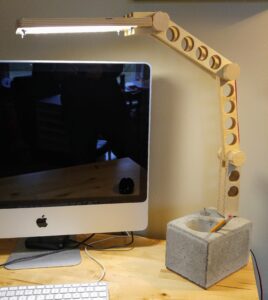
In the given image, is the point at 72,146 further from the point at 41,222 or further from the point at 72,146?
the point at 41,222

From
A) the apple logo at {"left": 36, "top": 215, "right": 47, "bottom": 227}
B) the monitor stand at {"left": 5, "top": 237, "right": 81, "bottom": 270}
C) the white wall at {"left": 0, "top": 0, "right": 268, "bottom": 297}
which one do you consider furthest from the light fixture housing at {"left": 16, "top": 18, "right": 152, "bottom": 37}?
the monitor stand at {"left": 5, "top": 237, "right": 81, "bottom": 270}

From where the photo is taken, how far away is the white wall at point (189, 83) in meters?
1.12

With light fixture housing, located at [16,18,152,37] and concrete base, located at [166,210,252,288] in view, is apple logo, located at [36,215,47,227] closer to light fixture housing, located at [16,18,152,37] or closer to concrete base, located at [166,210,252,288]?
concrete base, located at [166,210,252,288]

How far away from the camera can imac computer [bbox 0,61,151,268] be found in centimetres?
99

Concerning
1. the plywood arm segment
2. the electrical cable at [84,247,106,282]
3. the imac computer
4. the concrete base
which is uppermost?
the plywood arm segment

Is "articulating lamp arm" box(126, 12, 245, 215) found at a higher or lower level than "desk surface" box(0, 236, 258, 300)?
higher

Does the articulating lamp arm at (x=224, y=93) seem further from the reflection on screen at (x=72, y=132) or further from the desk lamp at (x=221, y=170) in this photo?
the reflection on screen at (x=72, y=132)

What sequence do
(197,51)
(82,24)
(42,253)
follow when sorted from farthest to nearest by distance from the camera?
(42,253) → (197,51) → (82,24)

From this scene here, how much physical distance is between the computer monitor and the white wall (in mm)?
164

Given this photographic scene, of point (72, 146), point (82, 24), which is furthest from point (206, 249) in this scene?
point (82, 24)

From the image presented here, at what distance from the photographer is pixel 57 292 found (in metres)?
0.90

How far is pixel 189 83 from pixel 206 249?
508 mm

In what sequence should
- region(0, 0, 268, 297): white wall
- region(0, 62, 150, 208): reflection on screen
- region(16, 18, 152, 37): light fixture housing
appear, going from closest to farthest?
1. region(16, 18, 152, 37): light fixture housing
2. region(0, 62, 150, 208): reflection on screen
3. region(0, 0, 268, 297): white wall

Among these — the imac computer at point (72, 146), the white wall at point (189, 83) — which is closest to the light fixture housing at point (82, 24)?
the imac computer at point (72, 146)
